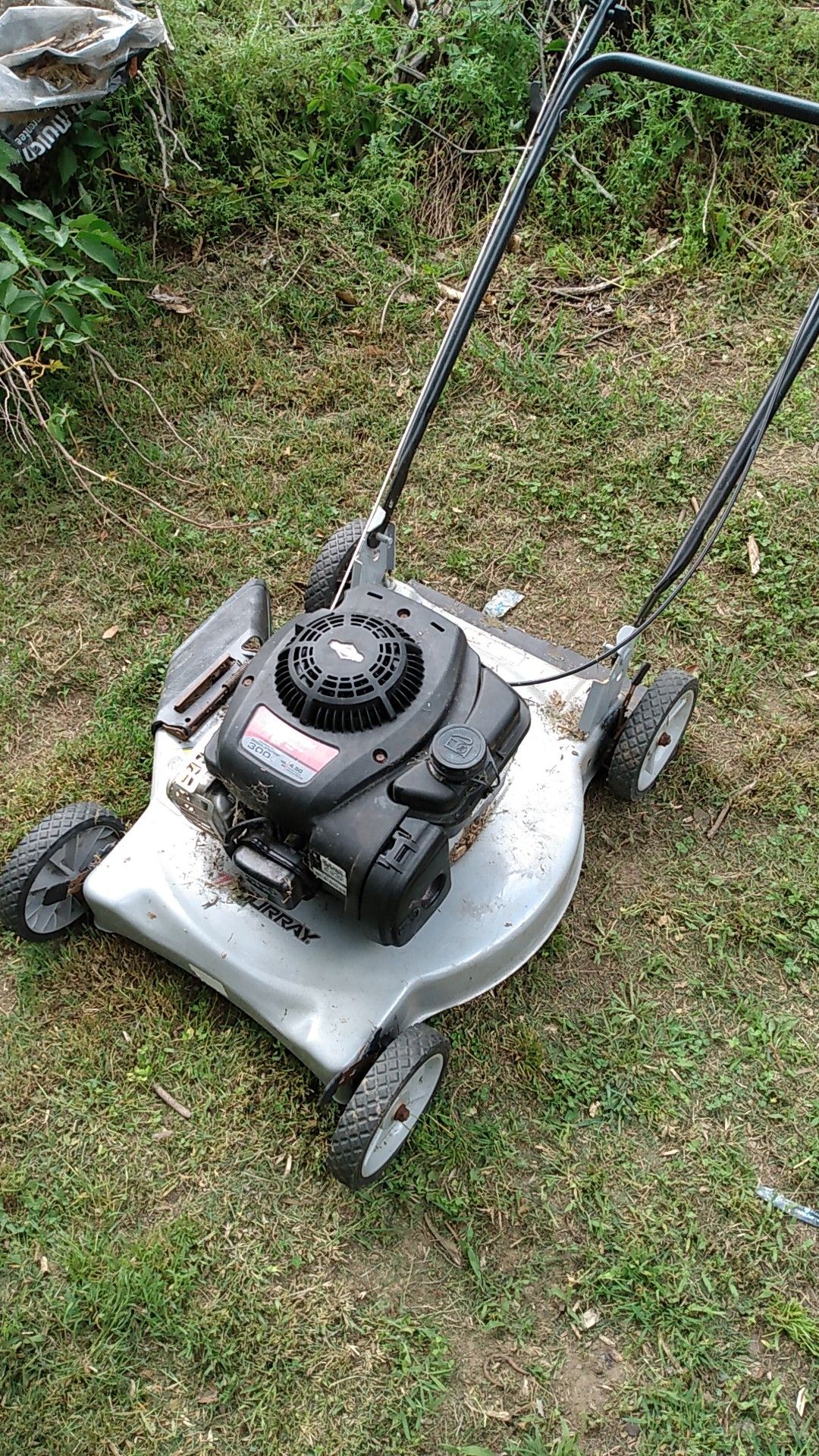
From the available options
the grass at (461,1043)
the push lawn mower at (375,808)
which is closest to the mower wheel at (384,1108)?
the push lawn mower at (375,808)

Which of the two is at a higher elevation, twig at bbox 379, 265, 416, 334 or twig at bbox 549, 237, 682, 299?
twig at bbox 379, 265, 416, 334

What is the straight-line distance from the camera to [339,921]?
8.18ft

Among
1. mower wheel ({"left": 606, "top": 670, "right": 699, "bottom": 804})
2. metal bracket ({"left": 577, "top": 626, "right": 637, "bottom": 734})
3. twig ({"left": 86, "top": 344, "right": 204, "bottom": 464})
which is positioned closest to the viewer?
metal bracket ({"left": 577, "top": 626, "right": 637, "bottom": 734})

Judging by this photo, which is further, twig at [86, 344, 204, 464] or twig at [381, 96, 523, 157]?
twig at [381, 96, 523, 157]

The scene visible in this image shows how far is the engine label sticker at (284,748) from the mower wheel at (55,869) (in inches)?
23.9

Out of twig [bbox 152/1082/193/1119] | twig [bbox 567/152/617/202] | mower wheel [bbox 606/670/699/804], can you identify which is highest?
twig [bbox 567/152/617/202]

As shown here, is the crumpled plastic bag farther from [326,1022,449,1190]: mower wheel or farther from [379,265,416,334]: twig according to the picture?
[326,1022,449,1190]: mower wheel

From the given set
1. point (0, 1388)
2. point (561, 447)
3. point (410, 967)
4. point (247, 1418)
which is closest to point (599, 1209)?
point (410, 967)

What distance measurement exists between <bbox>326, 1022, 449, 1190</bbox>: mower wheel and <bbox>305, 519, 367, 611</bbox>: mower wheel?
1.20 metres

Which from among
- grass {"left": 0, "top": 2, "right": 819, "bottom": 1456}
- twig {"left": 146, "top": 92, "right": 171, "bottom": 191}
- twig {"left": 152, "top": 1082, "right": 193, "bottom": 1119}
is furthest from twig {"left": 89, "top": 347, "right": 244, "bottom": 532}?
twig {"left": 152, "top": 1082, "right": 193, "bottom": 1119}

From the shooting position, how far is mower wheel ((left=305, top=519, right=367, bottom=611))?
3.15 m

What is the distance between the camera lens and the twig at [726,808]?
3061 millimetres

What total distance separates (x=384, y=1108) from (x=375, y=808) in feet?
1.84

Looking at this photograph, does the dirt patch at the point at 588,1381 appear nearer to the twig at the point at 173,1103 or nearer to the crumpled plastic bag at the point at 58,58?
the twig at the point at 173,1103
